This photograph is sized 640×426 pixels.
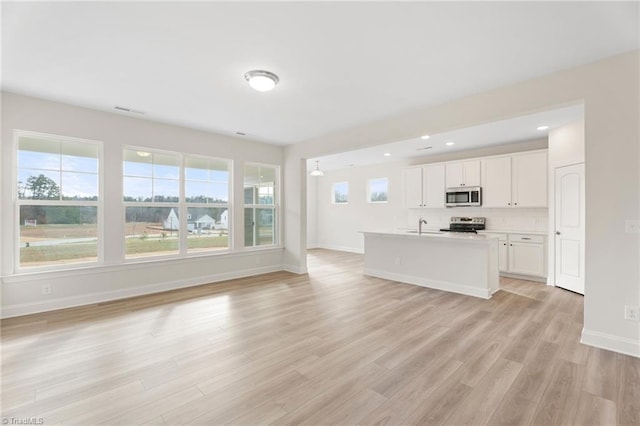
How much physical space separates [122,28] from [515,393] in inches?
160

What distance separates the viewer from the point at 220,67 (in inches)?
113

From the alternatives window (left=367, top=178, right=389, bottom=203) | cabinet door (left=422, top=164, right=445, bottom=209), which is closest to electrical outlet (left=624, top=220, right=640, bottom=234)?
cabinet door (left=422, top=164, right=445, bottom=209)

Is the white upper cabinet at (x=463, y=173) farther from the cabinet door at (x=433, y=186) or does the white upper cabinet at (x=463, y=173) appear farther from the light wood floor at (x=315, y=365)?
the light wood floor at (x=315, y=365)

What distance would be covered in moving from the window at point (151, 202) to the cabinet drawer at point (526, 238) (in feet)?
20.8

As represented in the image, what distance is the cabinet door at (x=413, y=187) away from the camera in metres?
7.15

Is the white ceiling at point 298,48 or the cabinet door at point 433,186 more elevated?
the white ceiling at point 298,48

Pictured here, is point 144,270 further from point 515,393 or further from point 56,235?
point 515,393

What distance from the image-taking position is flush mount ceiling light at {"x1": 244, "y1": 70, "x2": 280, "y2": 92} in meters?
2.91

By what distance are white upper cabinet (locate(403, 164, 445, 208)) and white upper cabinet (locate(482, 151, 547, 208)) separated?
96cm

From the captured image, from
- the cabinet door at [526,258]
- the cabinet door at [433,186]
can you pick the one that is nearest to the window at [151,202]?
the cabinet door at [433,186]

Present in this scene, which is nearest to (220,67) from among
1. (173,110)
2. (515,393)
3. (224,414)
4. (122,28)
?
(122,28)

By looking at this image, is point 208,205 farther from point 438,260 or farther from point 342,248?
point 342,248

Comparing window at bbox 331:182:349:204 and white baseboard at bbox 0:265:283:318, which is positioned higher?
window at bbox 331:182:349:204

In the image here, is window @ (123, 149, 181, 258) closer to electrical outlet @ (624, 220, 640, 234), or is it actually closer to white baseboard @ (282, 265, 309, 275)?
white baseboard @ (282, 265, 309, 275)
